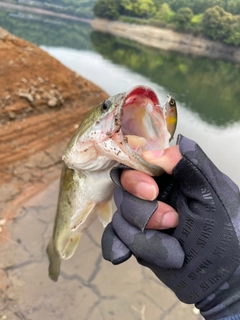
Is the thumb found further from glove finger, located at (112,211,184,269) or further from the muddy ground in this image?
the muddy ground

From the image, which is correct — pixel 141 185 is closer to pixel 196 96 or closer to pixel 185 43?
pixel 196 96

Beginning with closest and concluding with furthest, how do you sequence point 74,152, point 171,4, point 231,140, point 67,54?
point 74,152
point 231,140
point 67,54
point 171,4

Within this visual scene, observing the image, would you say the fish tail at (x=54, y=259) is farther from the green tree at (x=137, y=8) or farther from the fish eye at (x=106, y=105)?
the green tree at (x=137, y=8)

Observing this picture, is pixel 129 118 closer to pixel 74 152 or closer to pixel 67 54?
pixel 74 152

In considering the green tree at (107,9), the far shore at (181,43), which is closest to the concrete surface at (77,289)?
the far shore at (181,43)

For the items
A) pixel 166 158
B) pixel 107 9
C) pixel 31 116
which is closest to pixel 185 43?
pixel 107 9

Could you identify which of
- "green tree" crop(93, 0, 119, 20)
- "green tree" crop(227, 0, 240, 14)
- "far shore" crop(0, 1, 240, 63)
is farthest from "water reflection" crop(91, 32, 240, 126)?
"green tree" crop(93, 0, 119, 20)

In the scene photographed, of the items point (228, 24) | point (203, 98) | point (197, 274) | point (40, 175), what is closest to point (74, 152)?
point (197, 274)
